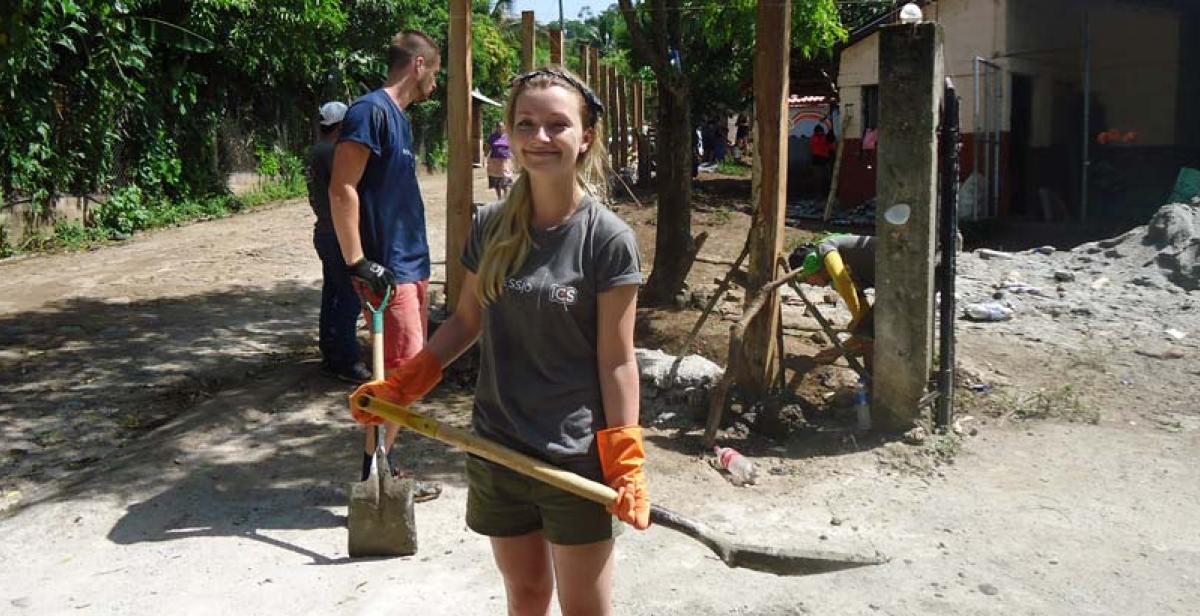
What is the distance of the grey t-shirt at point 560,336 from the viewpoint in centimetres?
251

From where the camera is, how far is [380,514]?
414 centimetres

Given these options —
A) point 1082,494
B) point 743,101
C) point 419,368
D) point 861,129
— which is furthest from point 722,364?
point 743,101

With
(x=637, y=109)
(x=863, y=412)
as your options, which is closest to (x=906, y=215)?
(x=863, y=412)

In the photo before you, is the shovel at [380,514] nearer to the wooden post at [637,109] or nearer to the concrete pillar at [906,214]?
the concrete pillar at [906,214]

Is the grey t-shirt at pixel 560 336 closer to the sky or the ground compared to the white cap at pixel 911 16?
closer to the ground

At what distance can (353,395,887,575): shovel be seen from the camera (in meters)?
2.46

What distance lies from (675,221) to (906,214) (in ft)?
11.5

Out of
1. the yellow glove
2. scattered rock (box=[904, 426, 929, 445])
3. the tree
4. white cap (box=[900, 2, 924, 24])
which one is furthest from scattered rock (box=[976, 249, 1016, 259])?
scattered rock (box=[904, 426, 929, 445])

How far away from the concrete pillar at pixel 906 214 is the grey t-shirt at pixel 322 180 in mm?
3239

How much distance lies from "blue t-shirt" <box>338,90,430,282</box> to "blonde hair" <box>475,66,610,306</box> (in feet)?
5.94

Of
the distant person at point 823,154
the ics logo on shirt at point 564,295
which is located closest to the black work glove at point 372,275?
the ics logo on shirt at point 564,295

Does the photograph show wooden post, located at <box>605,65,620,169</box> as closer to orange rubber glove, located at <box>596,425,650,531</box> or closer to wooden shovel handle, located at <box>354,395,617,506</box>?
wooden shovel handle, located at <box>354,395,617,506</box>

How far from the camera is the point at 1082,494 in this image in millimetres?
4875

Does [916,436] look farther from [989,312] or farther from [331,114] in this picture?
[331,114]
